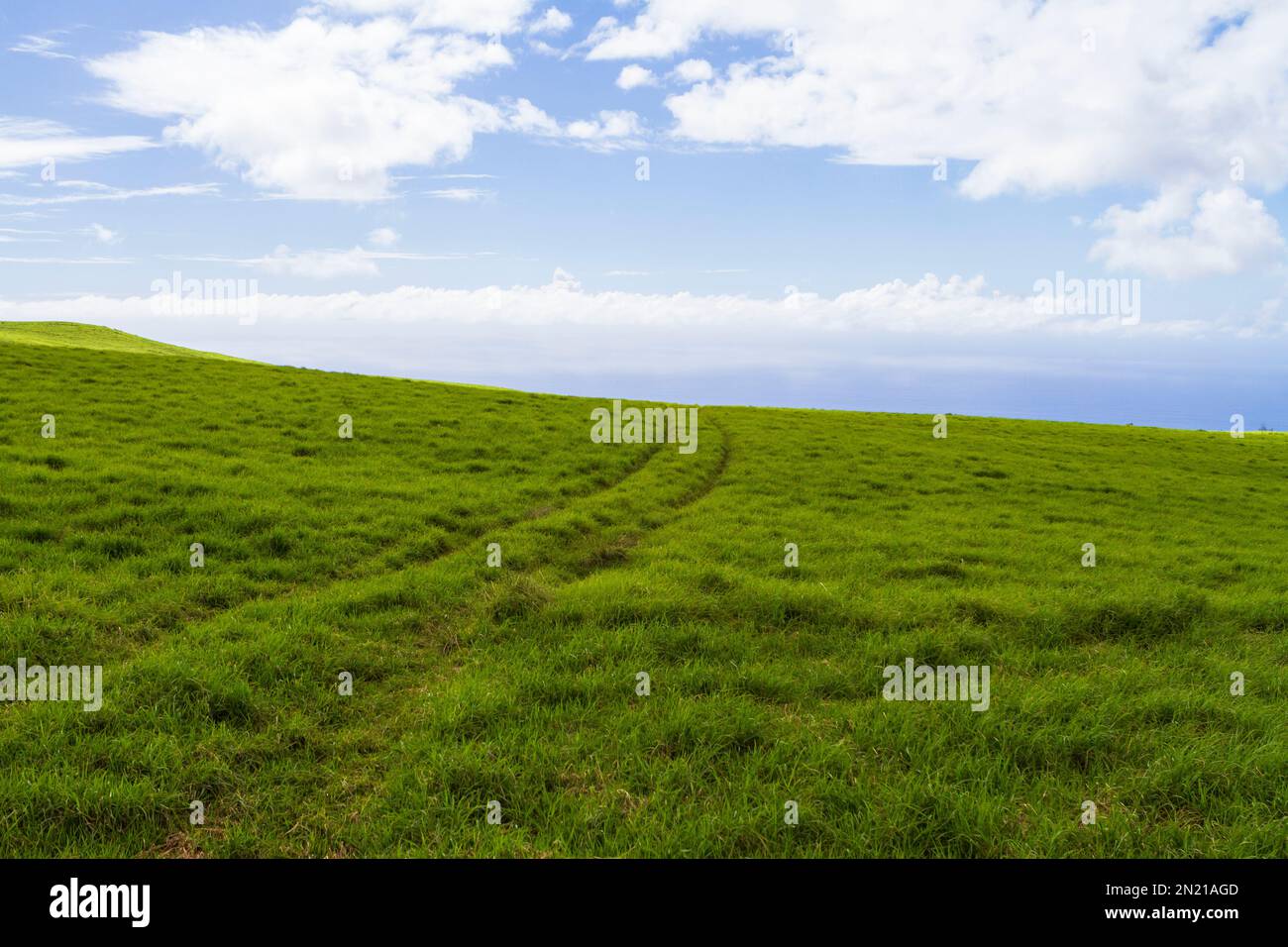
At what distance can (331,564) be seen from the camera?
35.8ft

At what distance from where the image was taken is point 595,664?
7.83m

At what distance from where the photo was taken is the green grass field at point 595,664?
16.7ft

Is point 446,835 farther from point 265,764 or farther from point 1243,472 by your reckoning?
point 1243,472

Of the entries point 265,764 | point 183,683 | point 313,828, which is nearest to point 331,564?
point 183,683

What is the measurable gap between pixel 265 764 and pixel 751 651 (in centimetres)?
521

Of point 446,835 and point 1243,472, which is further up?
point 1243,472

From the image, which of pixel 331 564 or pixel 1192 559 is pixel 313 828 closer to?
pixel 331 564

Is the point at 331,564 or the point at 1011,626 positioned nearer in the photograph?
the point at 1011,626

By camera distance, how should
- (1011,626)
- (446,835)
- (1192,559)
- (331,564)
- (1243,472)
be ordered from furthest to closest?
1. (1243,472)
2. (1192,559)
3. (331,564)
4. (1011,626)
5. (446,835)

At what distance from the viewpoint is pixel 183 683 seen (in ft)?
22.1

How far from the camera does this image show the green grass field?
16.7ft
